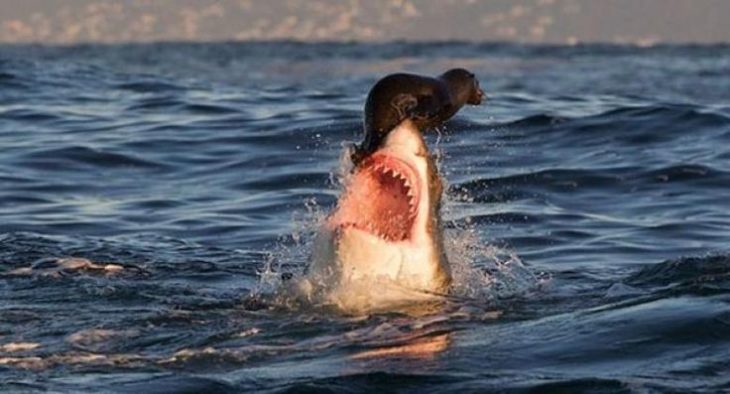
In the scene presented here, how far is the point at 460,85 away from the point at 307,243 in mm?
2996

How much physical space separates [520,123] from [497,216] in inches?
161

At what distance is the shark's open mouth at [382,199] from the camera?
7.77 metres

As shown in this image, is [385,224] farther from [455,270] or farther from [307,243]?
[307,243]

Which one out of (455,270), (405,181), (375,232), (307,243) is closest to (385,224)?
(375,232)

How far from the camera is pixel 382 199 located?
7.82m

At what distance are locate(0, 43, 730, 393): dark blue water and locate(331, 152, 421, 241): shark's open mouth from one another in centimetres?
45

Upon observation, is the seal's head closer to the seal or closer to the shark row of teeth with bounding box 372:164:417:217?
the seal

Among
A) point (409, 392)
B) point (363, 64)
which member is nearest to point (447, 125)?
point (409, 392)

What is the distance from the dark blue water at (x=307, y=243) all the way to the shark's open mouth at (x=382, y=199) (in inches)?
17.5

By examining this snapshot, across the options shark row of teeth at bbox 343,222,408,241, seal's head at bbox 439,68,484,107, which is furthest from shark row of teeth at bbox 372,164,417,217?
seal's head at bbox 439,68,484,107

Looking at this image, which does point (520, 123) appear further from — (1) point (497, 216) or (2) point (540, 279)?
(2) point (540, 279)

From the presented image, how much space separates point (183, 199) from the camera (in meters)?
14.1

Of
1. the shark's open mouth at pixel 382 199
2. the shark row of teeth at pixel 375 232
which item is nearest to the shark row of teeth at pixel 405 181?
the shark's open mouth at pixel 382 199

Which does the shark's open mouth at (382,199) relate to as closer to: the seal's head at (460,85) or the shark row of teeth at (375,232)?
the shark row of teeth at (375,232)
